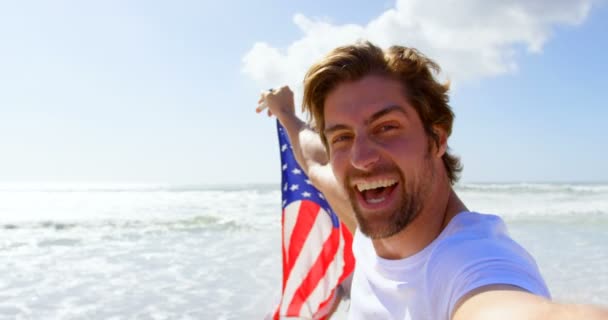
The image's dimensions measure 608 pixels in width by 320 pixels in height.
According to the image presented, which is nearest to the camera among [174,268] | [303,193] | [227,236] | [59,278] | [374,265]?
[374,265]

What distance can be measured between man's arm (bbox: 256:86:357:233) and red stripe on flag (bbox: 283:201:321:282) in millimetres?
512

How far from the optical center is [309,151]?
10.9 feet

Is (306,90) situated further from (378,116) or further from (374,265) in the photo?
(374,265)

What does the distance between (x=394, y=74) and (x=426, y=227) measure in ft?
1.92

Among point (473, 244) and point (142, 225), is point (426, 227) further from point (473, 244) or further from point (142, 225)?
point (142, 225)

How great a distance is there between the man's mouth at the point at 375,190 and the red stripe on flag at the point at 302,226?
7.15ft

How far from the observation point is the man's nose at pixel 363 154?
1.72m

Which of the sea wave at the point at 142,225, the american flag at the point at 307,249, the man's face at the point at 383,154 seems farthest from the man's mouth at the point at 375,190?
the sea wave at the point at 142,225

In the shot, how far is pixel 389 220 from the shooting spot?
1.77 m

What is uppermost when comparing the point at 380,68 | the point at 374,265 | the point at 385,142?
the point at 380,68

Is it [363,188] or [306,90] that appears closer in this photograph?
[363,188]

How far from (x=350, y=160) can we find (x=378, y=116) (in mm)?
208

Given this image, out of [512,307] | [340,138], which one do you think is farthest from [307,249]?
[512,307]

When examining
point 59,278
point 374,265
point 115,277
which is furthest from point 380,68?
point 59,278
